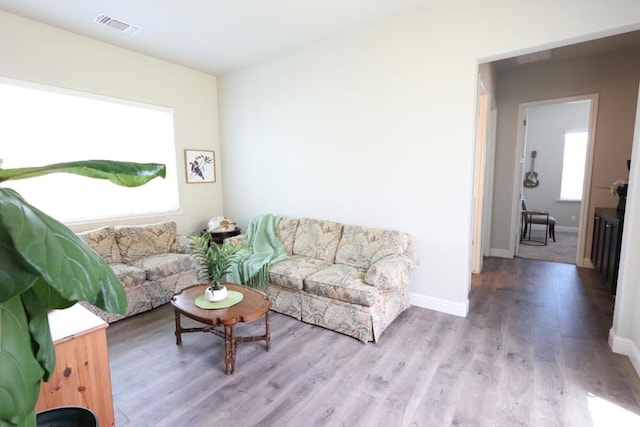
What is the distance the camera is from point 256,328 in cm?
282

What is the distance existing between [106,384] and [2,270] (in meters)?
1.34

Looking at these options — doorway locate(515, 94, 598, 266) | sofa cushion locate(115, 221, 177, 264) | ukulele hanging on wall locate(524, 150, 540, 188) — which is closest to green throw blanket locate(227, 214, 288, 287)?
sofa cushion locate(115, 221, 177, 264)

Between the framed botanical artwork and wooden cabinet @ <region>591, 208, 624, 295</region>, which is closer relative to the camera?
wooden cabinet @ <region>591, 208, 624, 295</region>

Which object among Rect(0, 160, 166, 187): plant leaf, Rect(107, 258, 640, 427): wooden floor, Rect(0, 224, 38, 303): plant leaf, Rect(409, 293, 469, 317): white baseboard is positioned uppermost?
Rect(0, 160, 166, 187): plant leaf

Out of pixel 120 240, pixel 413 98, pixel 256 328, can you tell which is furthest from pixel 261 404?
pixel 413 98

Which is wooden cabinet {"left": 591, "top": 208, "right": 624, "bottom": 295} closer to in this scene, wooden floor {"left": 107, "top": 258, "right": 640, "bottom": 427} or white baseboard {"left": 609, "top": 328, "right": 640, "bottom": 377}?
wooden floor {"left": 107, "top": 258, "right": 640, "bottom": 427}

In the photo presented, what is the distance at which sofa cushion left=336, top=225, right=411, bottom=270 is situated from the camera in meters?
3.05

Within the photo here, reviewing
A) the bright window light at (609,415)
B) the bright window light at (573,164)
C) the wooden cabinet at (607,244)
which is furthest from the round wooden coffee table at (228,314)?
the bright window light at (573,164)

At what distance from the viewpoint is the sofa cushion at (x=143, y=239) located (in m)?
3.43

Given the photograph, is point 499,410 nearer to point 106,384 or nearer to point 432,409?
point 432,409

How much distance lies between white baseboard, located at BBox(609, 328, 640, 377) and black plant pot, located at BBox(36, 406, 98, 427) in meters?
3.15

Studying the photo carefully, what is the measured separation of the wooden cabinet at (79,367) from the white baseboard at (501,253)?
17.0 feet

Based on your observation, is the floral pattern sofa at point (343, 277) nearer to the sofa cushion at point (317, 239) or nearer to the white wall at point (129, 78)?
the sofa cushion at point (317, 239)

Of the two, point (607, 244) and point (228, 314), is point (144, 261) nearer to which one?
point (228, 314)
